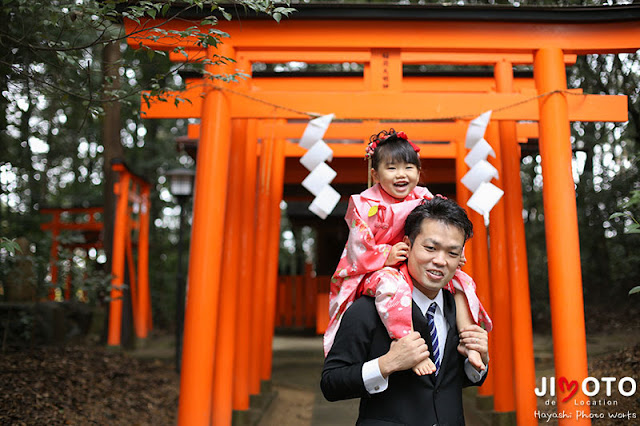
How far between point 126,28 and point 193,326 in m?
2.47

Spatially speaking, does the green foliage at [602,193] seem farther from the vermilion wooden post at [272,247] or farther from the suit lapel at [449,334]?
the suit lapel at [449,334]

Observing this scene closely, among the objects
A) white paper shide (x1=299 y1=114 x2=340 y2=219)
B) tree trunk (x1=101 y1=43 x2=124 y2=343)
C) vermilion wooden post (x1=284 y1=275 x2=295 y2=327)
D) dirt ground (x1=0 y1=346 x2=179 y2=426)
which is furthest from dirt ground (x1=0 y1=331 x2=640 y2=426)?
vermilion wooden post (x1=284 y1=275 x2=295 y2=327)

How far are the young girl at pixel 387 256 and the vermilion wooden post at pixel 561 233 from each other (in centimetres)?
186

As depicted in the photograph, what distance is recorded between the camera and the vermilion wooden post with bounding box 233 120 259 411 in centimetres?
530

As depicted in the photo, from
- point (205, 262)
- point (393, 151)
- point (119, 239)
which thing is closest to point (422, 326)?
point (393, 151)

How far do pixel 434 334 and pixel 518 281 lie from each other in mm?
3161

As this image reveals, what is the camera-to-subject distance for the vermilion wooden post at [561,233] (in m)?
3.80

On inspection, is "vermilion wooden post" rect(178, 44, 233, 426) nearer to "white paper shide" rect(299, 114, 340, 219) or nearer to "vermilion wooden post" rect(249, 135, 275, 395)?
"white paper shide" rect(299, 114, 340, 219)

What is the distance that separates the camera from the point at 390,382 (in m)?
1.87

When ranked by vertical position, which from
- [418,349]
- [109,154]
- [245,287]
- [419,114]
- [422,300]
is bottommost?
[418,349]

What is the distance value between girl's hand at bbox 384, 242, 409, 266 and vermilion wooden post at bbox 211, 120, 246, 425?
2.97 metres

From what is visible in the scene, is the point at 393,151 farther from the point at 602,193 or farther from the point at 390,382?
the point at 602,193

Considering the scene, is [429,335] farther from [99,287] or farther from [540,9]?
[99,287]

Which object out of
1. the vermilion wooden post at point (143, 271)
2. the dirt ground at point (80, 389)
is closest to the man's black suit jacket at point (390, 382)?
the dirt ground at point (80, 389)
